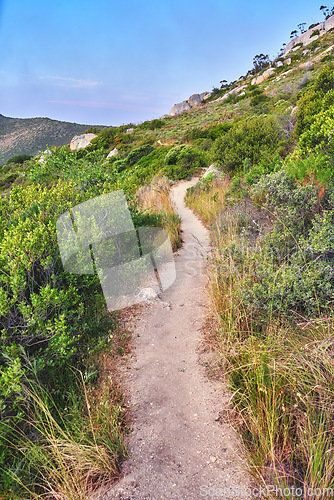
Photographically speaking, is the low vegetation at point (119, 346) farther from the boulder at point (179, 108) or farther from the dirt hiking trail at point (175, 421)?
the boulder at point (179, 108)

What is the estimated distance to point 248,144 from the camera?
9.87 metres

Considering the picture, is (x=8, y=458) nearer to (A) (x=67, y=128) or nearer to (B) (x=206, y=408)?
(B) (x=206, y=408)

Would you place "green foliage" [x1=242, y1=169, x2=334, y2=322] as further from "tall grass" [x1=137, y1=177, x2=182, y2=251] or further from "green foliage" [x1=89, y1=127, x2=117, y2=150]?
"green foliage" [x1=89, y1=127, x2=117, y2=150]

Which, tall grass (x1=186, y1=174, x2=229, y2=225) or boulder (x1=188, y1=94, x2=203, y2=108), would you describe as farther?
boulder (x1=188, y1=94, x2=203, y2=108)

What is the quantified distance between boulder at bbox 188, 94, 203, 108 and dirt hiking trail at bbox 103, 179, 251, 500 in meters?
55.6

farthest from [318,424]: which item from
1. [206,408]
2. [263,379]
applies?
[206,408]

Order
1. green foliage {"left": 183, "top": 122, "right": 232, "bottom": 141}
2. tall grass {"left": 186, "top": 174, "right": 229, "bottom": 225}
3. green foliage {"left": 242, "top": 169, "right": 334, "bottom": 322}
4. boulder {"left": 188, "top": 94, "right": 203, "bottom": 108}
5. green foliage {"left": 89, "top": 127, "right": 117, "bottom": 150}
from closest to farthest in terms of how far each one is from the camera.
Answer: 1. green foliage {"left": 242, "top": 169, "right": 334, "bottom": 322}
2. tall grass {"left": 186, "top": 174, "right": 229, "bottom": 225}
3. green foliage {"left": 183, "top": 122, "right": 232, "bottom": 141}
4. green foliage {"left": 89, "top": 127, "right": 117, "bottom": 150}
5. boulder {"left": 188, "top": 94, "right": 203, "bottom": 108}

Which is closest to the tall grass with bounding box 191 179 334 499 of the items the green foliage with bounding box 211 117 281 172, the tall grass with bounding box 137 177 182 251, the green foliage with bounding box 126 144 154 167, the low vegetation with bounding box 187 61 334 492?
the low vegetation with bounding box 187 61 334 492

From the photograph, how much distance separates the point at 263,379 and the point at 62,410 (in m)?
1.86

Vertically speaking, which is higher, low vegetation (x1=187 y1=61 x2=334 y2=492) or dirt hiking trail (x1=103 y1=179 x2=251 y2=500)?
low vegetation (x1=187 y1=61 x2=334 y2=492)

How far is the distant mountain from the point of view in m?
43.6

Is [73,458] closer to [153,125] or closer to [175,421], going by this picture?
[175,421]

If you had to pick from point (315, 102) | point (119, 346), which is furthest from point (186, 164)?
point (119, 346)

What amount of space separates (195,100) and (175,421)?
2314 inches
